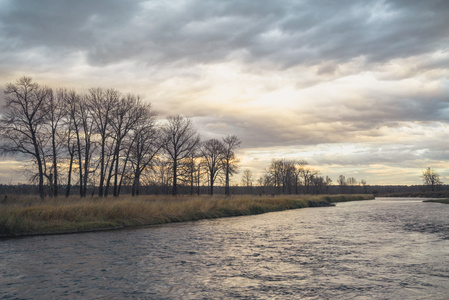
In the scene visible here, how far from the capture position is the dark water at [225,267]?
29.0 feet

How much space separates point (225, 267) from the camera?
11648 millimetres

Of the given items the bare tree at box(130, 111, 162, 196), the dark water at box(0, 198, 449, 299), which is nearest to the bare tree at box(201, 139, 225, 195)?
the bare tree at box(130, 111, 162, 196)

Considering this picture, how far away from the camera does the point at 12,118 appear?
3788 centimetres

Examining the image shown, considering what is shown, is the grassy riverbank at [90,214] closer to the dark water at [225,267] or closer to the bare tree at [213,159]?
the dark water at [225,267]

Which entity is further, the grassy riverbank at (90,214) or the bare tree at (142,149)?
the bare tree at (142,149)

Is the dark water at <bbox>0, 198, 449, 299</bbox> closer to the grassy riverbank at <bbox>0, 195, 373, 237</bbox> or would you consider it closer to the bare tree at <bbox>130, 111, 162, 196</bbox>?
the grassy riverbank at <bbox>0, 195, 373, 237</bbox>

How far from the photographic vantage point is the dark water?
884 centimetres

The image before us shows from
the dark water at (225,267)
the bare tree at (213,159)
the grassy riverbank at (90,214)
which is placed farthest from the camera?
the bare tree at (213,159)

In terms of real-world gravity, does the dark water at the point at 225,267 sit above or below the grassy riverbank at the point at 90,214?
below

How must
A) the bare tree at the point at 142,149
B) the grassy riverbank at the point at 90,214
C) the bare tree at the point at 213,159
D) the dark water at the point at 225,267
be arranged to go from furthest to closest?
the bare tree at the point at 213,159 < the bare tree at the point at 142,149 < the grassy riverbank at the point at 90,214 < the dark water at the point at 225,267

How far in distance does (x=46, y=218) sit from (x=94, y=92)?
27.0 metres

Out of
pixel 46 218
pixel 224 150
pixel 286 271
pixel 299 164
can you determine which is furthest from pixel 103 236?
pixel 299 164

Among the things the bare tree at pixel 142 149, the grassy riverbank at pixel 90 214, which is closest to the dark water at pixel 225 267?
the grassy riverbank at pixel 90 214

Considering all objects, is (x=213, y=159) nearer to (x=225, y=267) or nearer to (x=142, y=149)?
(x=142, y=149)
